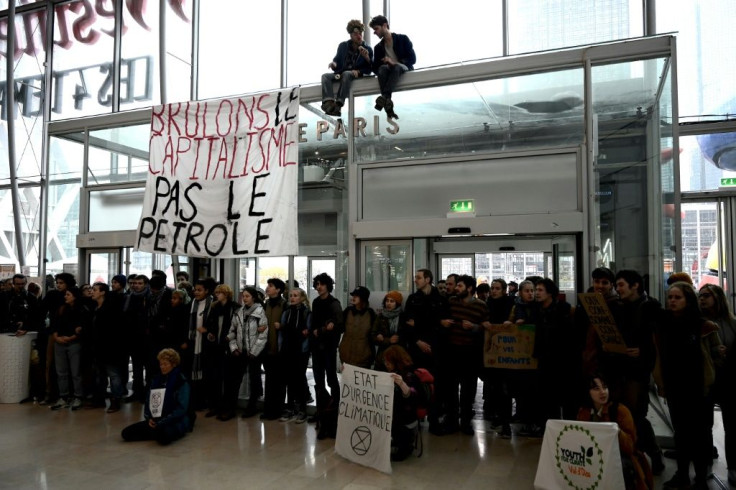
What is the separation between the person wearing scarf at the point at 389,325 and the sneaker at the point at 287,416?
4.70ft

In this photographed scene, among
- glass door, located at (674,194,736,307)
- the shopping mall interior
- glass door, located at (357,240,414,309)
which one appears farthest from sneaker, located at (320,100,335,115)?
glass door, located at (674,194,736,307)

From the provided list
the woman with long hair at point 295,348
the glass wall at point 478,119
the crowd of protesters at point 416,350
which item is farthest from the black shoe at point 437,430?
the glass wall at point 478,119

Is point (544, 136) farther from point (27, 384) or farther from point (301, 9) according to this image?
point (27, 384)

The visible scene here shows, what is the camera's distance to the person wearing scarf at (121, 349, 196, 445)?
222 inches

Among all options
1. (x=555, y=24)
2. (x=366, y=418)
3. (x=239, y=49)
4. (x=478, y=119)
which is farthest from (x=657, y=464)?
(x=239, y=49)

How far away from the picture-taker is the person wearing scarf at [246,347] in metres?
6.60

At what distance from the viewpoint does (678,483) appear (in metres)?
4.31

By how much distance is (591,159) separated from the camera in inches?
248

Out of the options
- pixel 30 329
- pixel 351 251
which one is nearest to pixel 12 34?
pixel 30 329

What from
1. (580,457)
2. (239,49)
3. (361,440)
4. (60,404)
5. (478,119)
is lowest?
(60,404)

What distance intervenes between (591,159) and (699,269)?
211 inches

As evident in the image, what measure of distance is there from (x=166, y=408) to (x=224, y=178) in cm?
325

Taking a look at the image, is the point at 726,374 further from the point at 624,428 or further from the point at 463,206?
the point at 463,206

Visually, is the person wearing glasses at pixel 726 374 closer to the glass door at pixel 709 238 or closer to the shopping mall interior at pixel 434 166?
the shopping mall interior at pixel 434 166
